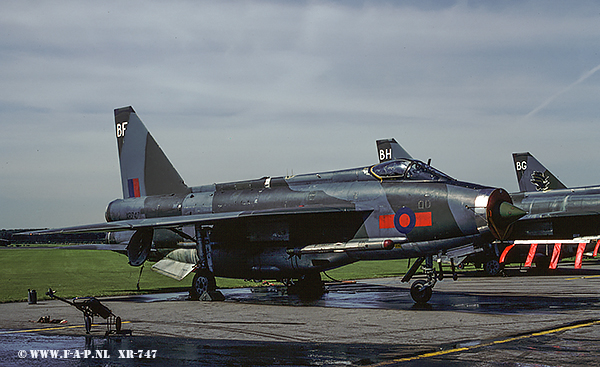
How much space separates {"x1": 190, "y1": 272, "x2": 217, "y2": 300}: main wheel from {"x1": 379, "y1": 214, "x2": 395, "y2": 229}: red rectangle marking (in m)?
5.55

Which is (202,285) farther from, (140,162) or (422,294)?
(140,162)

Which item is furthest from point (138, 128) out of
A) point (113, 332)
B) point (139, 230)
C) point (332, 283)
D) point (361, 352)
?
point (361, 352)

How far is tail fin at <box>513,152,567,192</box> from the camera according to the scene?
135 ft

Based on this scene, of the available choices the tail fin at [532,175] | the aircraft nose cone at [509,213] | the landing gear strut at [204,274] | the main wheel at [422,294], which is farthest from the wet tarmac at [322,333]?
the tail fin at [532,175]

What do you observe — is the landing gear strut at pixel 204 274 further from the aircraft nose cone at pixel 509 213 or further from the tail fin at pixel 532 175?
the tail fin at pixel 532 175

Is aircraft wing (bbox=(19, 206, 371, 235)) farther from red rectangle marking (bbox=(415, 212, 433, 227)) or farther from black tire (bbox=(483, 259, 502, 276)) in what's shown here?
black tire (bbox=(483, 259, 502, 276))

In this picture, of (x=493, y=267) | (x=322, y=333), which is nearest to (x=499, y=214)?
(x=322, y=333)

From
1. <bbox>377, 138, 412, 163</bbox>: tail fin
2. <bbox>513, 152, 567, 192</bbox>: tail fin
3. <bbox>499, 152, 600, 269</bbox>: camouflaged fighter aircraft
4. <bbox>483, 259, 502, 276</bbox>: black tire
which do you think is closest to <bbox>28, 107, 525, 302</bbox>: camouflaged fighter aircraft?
<bbox>483, 259, 502, 276</bbox>: black tire

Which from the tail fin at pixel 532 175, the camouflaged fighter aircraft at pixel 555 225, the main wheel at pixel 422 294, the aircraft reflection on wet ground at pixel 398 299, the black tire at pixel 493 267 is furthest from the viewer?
the tail fin at pixel 532 175

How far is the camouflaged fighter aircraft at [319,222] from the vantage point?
15.4 metres

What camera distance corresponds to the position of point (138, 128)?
969 inches

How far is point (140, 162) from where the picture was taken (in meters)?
24.2

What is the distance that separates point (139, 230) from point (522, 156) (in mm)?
Result: 32530

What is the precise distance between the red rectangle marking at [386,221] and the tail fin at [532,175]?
28866mm
